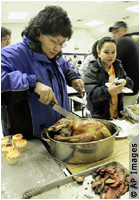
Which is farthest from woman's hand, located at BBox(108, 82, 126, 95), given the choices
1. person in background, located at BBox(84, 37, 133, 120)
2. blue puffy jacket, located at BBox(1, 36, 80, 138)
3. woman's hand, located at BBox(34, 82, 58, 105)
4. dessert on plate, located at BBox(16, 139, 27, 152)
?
dessert on plate, located at BBox(16, 139, 27, 152)

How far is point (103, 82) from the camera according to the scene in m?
1.78

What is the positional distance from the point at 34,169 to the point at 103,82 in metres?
1.18

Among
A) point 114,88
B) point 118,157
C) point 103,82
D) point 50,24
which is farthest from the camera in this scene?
point 103,82

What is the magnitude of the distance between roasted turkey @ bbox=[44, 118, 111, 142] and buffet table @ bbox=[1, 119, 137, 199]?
0.44 feet

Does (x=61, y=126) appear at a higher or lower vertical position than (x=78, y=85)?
lower

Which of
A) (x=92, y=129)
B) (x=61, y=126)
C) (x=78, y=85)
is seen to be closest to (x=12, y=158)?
(x=61, y=126)

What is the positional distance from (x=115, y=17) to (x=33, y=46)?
8.28 m

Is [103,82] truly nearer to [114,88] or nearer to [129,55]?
[114,88]

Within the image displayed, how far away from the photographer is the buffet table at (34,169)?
2.52 ft

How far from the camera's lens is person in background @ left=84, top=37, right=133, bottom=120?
1697 millimetres

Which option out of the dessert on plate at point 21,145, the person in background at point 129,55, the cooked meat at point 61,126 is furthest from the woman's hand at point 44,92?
the person in background at point 129,55

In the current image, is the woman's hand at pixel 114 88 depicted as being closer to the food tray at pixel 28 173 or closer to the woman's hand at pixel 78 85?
the woman's hand at pixel 78 85

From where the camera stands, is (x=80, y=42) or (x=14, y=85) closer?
(x=14, y=85)

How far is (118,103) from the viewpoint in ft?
6.11
